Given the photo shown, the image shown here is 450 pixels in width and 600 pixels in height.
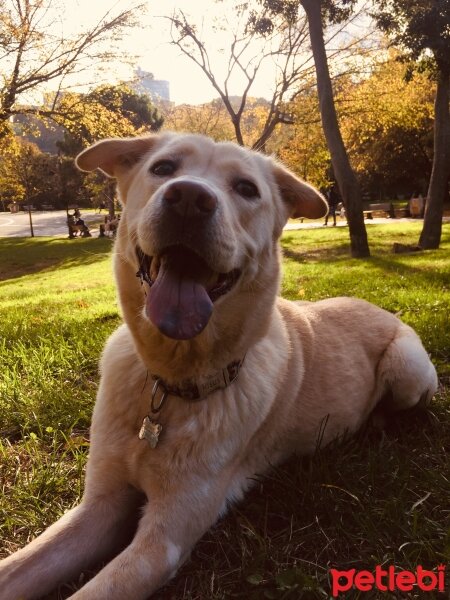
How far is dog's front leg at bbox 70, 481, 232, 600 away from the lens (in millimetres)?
1786

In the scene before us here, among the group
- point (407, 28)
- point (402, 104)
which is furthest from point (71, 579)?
point (402, 104)

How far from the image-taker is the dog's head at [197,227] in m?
2.14

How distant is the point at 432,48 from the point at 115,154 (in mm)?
9935

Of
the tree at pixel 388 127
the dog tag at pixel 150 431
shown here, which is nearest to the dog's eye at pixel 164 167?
the dog tag at pixel 150 431

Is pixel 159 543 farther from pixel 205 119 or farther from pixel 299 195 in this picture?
pixel 205 119

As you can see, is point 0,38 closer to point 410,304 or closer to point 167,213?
point 410,304

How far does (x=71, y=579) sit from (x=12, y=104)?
20.5 m

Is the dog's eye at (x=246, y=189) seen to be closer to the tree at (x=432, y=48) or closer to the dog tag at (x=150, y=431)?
the dog tag at (x=150, y=431)

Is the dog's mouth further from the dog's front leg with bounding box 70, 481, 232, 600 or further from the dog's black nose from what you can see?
the dog's front leg with bounding box 70, 481, 232, 600

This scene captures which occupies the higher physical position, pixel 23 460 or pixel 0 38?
pixel 0 38

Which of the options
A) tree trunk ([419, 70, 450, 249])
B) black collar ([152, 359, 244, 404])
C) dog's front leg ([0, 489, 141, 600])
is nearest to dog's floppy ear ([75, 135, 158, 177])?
black collar ([152, 359, 244, 404])

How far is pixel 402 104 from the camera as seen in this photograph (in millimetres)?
21500

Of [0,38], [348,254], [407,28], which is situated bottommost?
[348,254]

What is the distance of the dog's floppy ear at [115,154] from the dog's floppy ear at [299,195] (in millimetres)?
758
